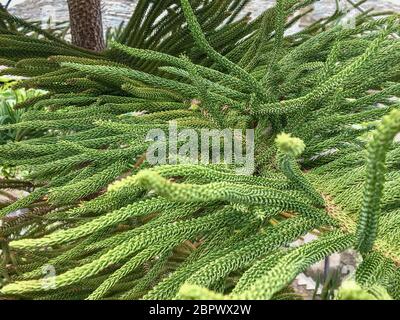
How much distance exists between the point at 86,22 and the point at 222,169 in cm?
94

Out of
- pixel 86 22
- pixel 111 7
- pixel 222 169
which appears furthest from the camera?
pixel 111 7

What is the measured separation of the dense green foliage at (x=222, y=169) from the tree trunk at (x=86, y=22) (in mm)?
→ 212

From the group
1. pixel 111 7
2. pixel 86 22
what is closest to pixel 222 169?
pixel 86 22

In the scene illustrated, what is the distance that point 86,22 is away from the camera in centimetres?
133

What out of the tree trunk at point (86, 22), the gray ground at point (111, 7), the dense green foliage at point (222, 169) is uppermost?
the gray ground at point (111, 7)

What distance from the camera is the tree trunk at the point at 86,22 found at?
1319 mm

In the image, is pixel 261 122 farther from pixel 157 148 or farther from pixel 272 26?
pixel 272 26

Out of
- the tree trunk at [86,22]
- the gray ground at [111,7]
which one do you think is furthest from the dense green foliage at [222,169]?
the gray ground at [111,7]

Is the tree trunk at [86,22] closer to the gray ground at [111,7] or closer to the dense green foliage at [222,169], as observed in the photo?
the dense green foliage at [222,169]

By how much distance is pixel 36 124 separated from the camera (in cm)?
76

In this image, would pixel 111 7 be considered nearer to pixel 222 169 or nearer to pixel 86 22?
pixel 86 22

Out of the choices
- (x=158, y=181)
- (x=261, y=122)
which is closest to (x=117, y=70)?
(x=261, y=122)

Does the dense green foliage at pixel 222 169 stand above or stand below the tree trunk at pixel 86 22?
below
